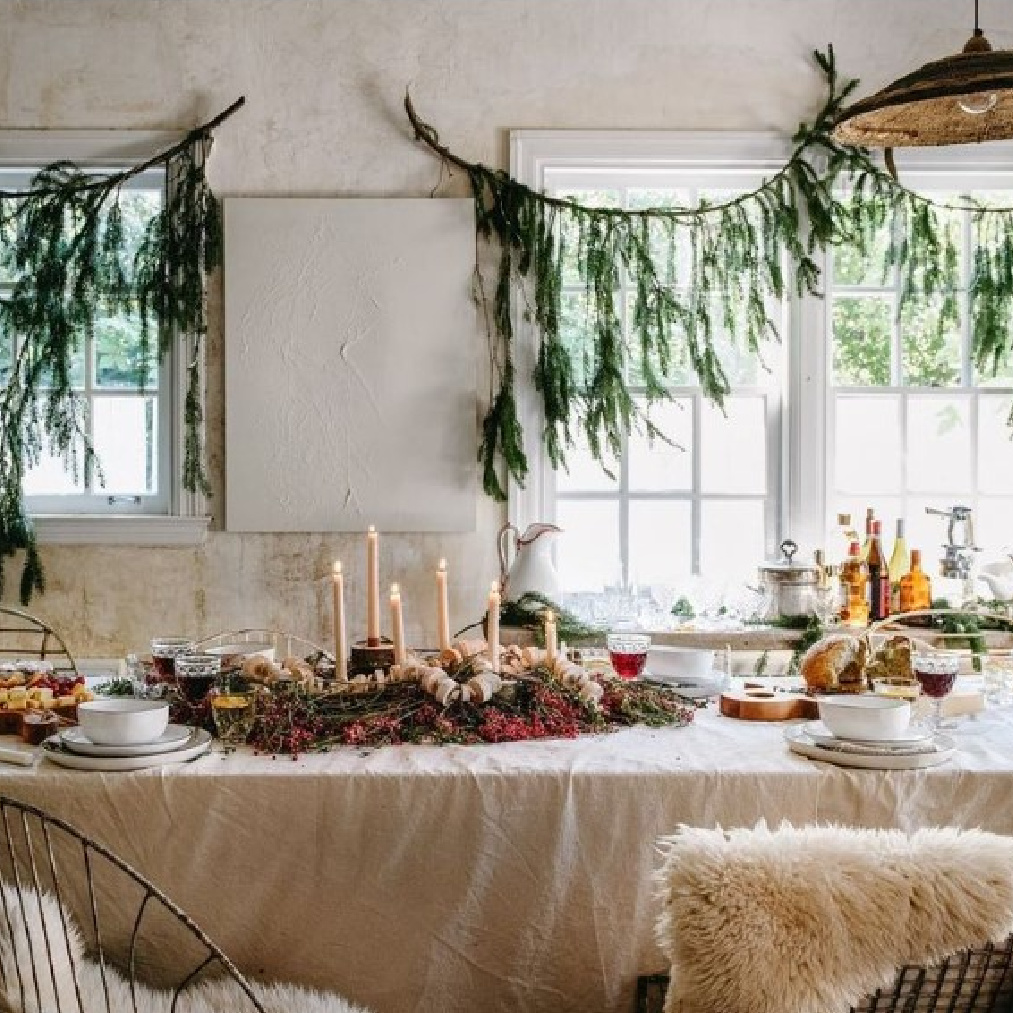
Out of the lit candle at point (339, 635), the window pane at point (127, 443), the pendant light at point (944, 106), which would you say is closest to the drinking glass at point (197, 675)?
the lit candle at point (339, 635)

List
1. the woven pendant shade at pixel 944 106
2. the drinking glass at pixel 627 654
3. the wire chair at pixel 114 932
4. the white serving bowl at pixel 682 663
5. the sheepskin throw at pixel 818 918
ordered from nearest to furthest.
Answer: the sheepskin throw at pixel 818 918
the wire chair at pixel 114 932
the woven pendant shade at pixel 944 106
the drinking glass at pixel 627 654
the white serving bowl at pixel 682 663

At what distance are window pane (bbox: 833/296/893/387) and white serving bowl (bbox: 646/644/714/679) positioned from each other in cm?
192

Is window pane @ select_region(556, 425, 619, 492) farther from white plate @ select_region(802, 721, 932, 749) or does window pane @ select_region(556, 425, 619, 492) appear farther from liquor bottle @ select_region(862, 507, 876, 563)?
white plate @ select_region(802, 721, 932, 749)

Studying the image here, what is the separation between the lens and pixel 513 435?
4094mm

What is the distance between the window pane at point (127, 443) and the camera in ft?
14.2

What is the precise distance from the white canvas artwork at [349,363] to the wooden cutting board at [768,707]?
6.00 feet

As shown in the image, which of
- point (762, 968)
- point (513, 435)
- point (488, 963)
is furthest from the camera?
point (513, 435)

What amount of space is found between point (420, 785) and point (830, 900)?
824mm

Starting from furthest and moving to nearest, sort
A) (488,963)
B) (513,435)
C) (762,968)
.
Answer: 1. (513,435)
2. (488,963)
3. (762,968)

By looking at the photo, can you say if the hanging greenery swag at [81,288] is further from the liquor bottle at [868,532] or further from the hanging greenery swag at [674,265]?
the liquor bottle at [868,532]

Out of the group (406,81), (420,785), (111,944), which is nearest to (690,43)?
(406,81)

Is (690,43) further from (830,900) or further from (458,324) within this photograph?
(830,900)

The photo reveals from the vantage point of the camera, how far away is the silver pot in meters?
3.96

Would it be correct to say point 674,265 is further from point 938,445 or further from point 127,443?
point 127,443
